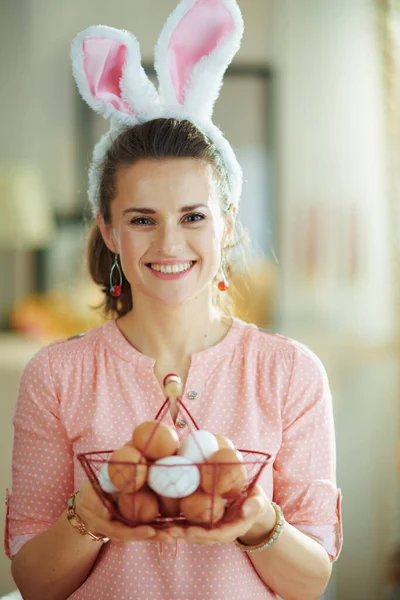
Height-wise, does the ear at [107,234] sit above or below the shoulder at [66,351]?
above

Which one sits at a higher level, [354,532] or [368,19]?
[368,19]

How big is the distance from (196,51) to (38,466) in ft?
2.62

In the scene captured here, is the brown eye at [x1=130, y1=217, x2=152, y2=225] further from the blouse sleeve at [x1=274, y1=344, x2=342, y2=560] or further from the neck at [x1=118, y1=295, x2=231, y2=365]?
the blouse sleeve at [x1=274, y1=344, x2=342, y2=560]

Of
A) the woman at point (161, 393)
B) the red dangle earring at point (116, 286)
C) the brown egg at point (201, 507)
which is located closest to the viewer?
the brown egg at point (201, 507)

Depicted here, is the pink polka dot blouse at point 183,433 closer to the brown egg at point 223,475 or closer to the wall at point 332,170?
the brown egg at point 223,475

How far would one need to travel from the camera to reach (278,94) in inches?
124

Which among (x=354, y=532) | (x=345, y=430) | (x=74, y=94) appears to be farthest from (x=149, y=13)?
(x=354, y=532)

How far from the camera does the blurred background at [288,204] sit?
2850mm

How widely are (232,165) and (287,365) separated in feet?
1.27

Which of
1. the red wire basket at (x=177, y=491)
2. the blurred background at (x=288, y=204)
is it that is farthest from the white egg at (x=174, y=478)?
the blurred background at (x=288, y=204)

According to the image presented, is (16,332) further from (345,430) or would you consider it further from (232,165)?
(232,165)

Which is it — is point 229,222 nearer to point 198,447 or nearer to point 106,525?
point 198,447

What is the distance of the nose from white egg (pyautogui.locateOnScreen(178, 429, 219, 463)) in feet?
1.15

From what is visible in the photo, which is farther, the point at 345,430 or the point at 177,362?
the point at 345,430
